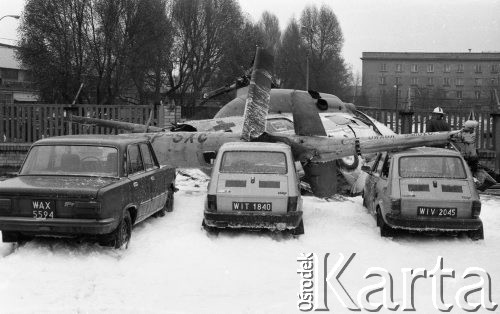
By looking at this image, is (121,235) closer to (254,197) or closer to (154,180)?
(154,180)

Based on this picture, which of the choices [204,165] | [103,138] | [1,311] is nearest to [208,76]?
[204,165]

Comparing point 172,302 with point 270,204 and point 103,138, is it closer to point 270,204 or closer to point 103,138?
point 270,204

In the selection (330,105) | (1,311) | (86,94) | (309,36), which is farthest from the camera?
(309,36)

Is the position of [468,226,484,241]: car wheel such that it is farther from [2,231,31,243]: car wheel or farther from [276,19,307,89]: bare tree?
[276,19,307,89]: bare tree

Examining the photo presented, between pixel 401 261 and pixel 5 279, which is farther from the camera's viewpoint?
pixel 401 261

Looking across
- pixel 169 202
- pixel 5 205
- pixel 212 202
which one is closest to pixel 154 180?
pixel 212 202

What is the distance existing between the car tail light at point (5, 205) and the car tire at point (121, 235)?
131 cm

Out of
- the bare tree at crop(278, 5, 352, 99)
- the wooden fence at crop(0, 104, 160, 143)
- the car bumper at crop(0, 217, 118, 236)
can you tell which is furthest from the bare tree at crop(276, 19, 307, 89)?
the car bumper at crop(0, 217, 118, 236)

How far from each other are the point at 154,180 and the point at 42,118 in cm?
1500

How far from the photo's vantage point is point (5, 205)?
7797mm

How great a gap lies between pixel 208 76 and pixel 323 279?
1787 inches

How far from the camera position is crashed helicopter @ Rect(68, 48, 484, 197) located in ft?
39.9

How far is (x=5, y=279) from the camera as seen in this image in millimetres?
7094

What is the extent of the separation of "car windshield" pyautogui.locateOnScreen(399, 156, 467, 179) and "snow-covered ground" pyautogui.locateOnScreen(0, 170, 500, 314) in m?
1.05
